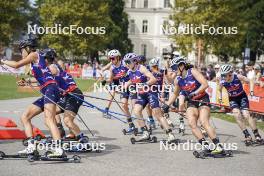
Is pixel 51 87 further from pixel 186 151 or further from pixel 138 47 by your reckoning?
pixel 138 47

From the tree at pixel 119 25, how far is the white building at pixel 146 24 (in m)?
24.9

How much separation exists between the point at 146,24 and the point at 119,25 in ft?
95.8

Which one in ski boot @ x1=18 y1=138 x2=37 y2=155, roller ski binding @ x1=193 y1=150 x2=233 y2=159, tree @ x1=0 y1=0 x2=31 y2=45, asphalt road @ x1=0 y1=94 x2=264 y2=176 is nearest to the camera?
asphalt road @ x1=0 y1=94 x2=264 y2=176

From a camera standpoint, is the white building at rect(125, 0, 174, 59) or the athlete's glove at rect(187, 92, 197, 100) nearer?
the athlete's glove at rect(187, 92, 197, 100)

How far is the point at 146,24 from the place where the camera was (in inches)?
4643

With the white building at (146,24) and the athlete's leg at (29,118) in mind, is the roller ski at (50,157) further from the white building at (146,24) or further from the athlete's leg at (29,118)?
the white building at (146,24)

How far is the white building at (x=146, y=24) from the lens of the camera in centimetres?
11625

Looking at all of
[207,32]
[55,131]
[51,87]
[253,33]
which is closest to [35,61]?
[51,87]

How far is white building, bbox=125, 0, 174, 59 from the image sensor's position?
116 meters

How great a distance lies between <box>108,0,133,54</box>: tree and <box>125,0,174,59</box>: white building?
2487 centimetres

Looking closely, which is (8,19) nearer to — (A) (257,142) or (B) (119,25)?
(B) (119,25)

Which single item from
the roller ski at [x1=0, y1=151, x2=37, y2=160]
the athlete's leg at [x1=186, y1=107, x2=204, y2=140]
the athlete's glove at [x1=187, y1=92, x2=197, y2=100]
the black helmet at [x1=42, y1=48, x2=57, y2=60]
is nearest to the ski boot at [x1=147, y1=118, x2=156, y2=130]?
the athlete's leg at [x1=186, y1=107, x2=204, y2=140]

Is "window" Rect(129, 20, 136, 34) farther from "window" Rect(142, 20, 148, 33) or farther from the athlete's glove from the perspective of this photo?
the athlete's glove

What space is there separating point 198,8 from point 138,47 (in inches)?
2468
